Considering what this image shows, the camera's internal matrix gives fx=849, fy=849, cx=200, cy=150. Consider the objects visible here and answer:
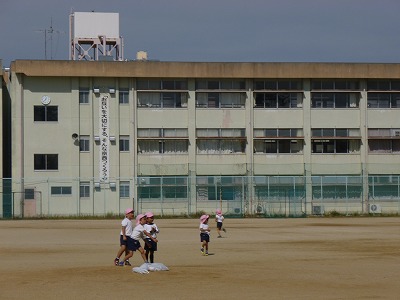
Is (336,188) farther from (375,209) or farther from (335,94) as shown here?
(335,94)

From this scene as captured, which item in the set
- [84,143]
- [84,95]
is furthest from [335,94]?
[84,143]

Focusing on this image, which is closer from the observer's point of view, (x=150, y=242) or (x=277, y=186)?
(x=150, y=242)

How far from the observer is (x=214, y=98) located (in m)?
68.6

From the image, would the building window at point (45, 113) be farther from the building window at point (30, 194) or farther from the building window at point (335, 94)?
the building window at point (335, 94)

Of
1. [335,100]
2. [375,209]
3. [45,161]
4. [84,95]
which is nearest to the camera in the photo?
[45,161]

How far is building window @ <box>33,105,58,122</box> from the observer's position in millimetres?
66250

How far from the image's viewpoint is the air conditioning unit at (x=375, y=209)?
66.4 m

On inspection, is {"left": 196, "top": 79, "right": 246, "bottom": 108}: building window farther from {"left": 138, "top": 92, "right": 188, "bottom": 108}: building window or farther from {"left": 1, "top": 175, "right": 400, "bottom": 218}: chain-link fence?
{"left": 1, "top": 175, "right": 400, "bottom": 218}: chain-link fence

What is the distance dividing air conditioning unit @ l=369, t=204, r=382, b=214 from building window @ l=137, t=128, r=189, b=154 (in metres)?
15.2

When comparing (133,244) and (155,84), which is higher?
(155,84)

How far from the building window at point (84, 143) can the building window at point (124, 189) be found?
12.5 ft

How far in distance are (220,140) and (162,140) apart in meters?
4.68

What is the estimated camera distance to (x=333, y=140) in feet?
227

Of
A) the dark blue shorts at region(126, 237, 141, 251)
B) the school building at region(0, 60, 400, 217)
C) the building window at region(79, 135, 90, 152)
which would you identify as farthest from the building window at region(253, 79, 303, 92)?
the dark blue shorts at region(126, 237, 141, 251)
